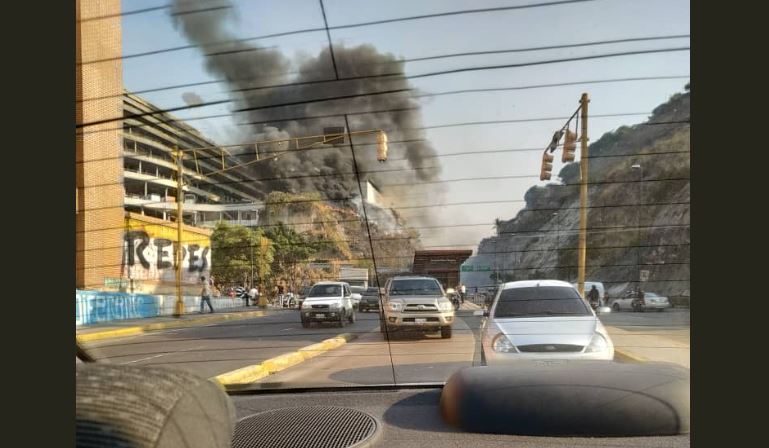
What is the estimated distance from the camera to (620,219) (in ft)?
7.55

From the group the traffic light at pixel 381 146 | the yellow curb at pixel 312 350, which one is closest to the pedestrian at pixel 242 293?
the yellow curb at pixel 312 350

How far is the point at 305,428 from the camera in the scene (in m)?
2.11

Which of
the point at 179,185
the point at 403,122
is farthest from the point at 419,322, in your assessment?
the point at 179,185

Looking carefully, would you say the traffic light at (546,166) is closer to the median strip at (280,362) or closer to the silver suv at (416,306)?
the silver suv at (416,306)

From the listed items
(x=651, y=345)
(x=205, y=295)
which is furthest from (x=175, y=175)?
(x=651, y=345)

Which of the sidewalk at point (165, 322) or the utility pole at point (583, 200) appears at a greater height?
the utility pole at point (583, 200)

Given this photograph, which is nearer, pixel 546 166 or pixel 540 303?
pixel 546 166

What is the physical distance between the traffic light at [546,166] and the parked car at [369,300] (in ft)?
2.95

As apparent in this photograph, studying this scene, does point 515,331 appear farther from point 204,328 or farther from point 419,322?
point 204,328

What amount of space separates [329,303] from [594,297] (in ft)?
3.91

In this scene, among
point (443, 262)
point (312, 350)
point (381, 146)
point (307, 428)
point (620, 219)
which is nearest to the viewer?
point (307, 428)

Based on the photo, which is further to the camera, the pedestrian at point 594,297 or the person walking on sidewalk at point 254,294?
the person walking on sidewalk at point 254,294

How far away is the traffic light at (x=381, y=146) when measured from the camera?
7.89ft

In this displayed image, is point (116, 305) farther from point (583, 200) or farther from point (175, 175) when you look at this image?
point (583, 200)
